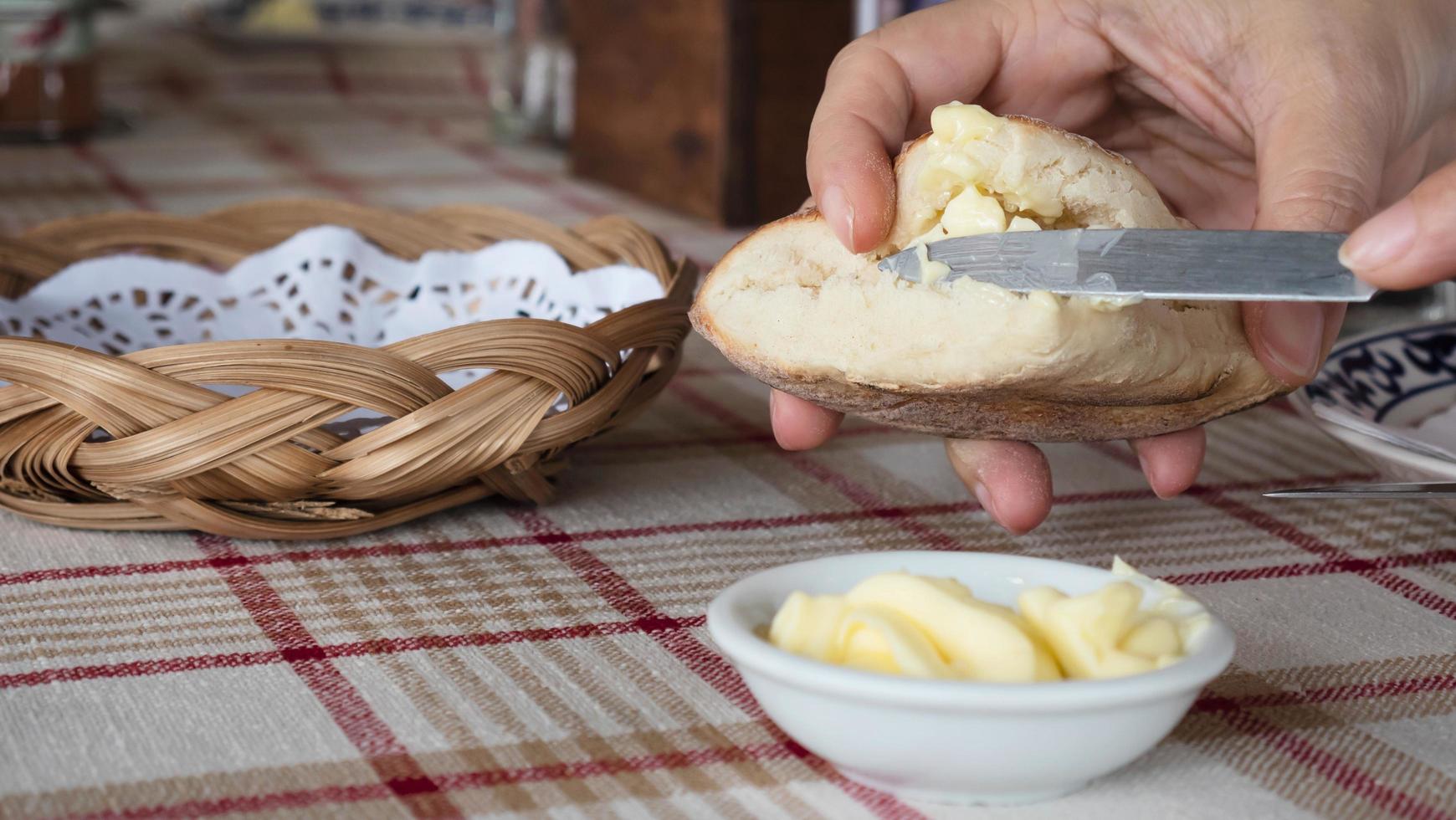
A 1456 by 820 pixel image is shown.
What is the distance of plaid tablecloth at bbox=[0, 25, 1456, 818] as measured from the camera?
1.45 ft

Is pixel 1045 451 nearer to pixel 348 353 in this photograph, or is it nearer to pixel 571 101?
pixel 348 353

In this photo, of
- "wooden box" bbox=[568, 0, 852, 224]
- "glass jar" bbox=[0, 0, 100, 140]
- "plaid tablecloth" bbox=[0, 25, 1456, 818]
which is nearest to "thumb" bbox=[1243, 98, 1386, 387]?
"plaid tablecloth" bbox=[0, 25, 1456, 818]

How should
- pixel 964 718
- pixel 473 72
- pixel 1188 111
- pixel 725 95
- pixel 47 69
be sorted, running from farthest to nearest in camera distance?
pixel 473 72
pixel 47 69
pixel 725 95
pixel 1188 111
pixel 964 718

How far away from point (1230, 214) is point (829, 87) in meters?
0.32

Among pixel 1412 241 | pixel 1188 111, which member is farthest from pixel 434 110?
pixel 1412 241

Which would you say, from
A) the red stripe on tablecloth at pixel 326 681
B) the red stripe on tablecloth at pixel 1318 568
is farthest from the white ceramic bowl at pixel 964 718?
the red stripe on tablecloth at pixel 1318 568

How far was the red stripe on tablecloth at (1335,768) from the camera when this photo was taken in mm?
441

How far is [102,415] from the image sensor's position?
1.91 ft

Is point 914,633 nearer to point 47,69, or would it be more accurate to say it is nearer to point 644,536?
point 644,536

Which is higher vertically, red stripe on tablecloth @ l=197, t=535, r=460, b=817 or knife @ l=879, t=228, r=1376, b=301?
knife @ l=879, t=228, r=1376, b=301

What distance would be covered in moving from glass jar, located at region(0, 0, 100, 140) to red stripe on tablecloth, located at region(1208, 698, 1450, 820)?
181 centimetres

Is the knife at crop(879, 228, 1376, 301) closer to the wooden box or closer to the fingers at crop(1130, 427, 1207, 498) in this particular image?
the fingers at crop(1130, 427, 1207, 498)

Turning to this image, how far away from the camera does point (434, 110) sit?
2.55 m

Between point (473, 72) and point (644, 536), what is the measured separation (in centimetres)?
221
